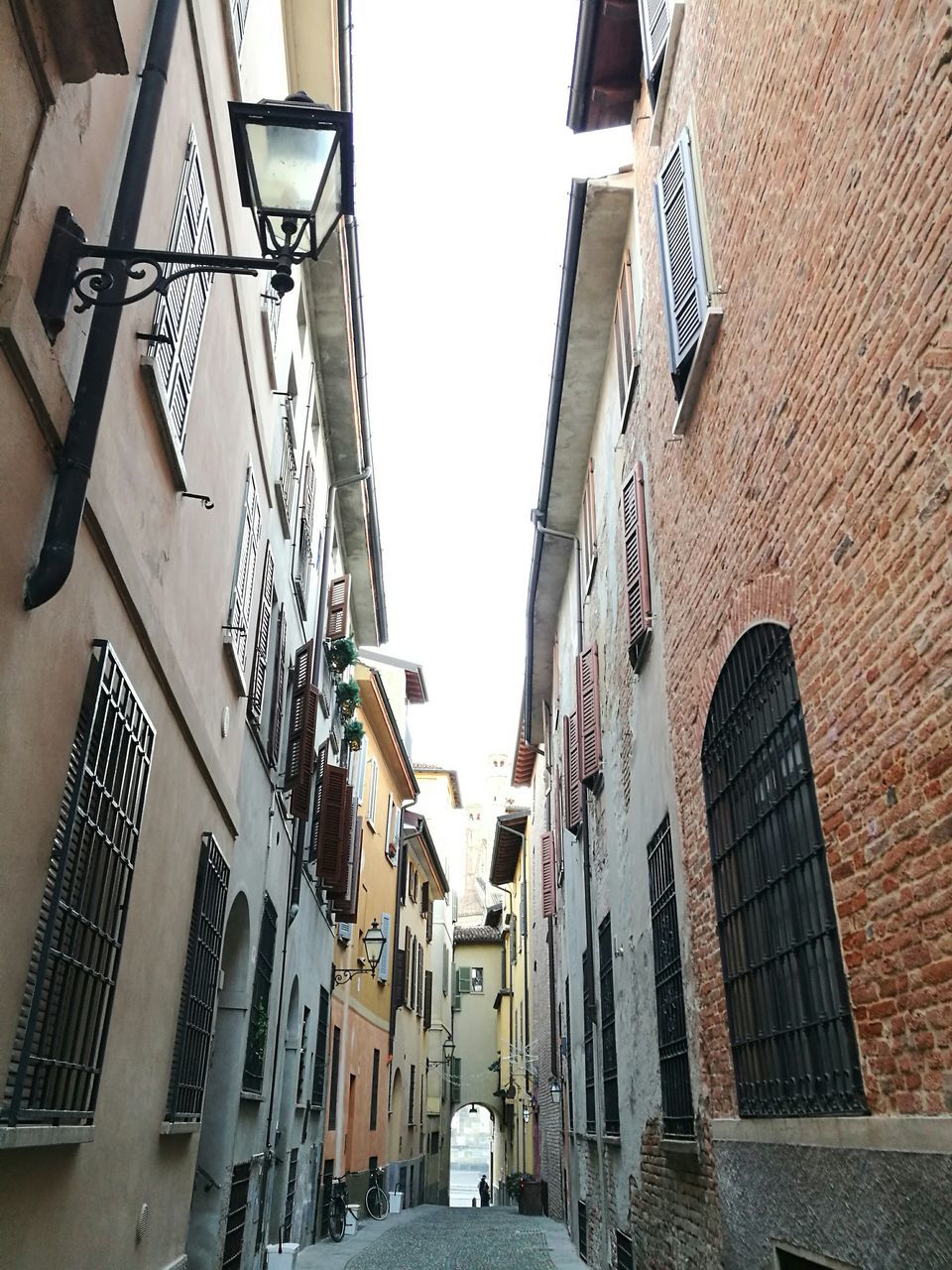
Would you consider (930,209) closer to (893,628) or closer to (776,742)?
(893,628)

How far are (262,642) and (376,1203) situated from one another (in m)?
16.5

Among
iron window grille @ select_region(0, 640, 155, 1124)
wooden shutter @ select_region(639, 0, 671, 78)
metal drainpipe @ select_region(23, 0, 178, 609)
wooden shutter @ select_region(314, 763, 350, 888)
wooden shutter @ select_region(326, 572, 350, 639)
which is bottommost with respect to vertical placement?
iron window grille @ select_region(0, 640, 155, 1124)

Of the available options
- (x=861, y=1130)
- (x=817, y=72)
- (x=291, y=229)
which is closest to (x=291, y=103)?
(x=291, y=229)

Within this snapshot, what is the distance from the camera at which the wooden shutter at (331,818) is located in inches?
602

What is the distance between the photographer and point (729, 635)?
666 cm

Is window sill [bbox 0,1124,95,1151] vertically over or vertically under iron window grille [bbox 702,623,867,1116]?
under

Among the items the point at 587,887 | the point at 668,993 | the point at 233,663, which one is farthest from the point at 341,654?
the point at 668,993

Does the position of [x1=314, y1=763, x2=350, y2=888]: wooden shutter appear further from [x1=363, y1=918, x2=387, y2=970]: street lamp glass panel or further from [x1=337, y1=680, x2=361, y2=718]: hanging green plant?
[x1=363, y1=918, x2=387, y2=970]: street lamp glass panel

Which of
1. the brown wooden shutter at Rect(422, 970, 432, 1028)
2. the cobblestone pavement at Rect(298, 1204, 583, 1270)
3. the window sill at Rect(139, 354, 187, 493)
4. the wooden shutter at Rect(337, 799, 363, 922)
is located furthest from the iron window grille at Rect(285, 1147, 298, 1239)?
the brown wooden shutter at Rect(422, 970, 432, 1028)

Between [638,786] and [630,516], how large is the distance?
2.69 m

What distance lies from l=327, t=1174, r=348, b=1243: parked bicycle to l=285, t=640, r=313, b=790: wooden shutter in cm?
868

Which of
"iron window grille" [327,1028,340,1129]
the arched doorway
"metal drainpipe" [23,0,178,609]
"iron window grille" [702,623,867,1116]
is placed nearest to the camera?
"metal drainpipe" [23,0,178,609]

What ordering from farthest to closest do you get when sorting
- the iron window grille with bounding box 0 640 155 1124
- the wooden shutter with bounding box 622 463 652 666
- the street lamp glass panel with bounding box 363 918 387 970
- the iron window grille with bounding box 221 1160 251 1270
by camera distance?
the street lamp glass panel with bounding box 363 918 387 970 → the wooden shutter with bounding box 622 463 652 666 → the iron window grille with bounding box 221 1160 251 1270 → the iron window grille with bounding box 0 640 155 1124

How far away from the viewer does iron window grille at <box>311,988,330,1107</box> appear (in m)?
16.3
